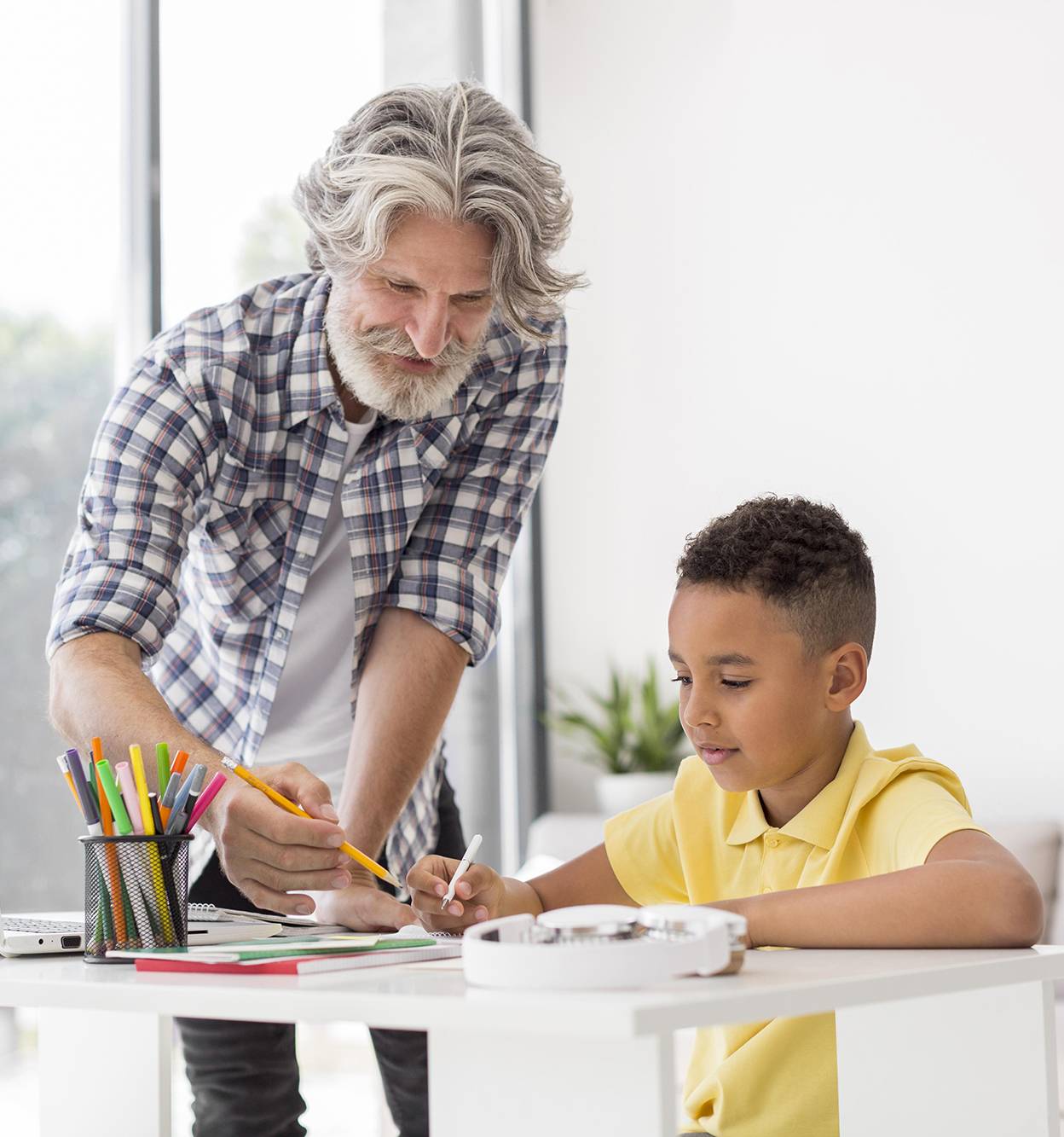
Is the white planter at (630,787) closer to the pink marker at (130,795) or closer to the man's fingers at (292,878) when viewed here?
the man's fingers at (292,878)

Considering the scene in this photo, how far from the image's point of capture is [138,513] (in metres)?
1.46

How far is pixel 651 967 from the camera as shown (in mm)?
727

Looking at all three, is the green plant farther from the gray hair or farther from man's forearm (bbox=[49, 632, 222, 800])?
man's forearm (bbox=[49, 632, 222, 800])

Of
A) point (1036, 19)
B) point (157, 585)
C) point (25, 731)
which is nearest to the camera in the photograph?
point (157, 585)

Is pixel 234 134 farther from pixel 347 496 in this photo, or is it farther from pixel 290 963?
pixel 290 963

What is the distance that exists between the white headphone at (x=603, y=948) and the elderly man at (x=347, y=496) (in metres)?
0.61

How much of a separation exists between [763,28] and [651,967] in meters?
3.87

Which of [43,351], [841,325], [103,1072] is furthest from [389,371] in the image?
[841,325]

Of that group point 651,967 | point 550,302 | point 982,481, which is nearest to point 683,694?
point 550,302

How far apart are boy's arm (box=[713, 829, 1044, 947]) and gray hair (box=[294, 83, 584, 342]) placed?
0.81 meters

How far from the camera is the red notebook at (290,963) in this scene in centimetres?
87

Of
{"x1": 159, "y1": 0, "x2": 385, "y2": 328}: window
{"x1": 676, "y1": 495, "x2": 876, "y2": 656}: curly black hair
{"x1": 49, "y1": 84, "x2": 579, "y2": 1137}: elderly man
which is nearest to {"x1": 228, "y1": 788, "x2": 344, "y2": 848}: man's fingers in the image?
{"x1": 49, "y1": 84, "x2": 579, "y2": 1137}: elderly man

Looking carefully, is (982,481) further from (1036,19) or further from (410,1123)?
(410,1123)

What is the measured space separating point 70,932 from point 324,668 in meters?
0.60
